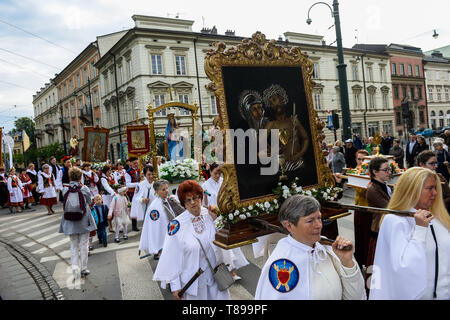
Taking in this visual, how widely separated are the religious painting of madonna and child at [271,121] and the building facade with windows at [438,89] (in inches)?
2314

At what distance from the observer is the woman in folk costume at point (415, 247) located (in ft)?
6.89

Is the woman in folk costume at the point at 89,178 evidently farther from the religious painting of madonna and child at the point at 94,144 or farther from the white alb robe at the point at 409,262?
the white alb robe at the point at 409,262

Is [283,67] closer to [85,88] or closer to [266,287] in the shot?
[266,287]

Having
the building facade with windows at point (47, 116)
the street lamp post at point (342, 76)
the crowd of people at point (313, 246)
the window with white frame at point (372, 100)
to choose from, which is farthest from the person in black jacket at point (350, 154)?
the building facade with windows at point (47, 116)

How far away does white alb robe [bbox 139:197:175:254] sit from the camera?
509 centimetres

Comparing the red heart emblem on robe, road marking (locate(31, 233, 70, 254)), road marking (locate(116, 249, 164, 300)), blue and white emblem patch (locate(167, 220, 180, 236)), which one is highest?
blue and white emblem patch (locate(167, 220, 180, 236))

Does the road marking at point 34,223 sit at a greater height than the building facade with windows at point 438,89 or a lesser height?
lesser

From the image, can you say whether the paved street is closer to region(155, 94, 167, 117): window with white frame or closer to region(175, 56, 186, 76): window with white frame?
region(155, 94, 167, 117): window with white frame

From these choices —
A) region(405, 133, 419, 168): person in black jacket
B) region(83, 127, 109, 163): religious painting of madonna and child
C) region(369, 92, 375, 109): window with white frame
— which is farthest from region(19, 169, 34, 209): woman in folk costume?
region(369, 92, 375, 109): window with white frame

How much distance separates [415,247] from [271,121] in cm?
185

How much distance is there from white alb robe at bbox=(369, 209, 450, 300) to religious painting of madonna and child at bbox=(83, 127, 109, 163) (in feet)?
38.7

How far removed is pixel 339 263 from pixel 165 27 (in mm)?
31167

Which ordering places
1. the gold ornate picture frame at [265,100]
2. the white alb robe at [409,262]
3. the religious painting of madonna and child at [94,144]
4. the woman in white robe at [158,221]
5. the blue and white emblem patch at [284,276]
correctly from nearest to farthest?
1. the blue and white emblem patch at [284,276]
2. the white alb robe at [409,262]
3. the gold ornate picture frame at [265,100]
4. the woman in white robe at [158,221]
5. the religious painting of madonna and child at [94,144]
